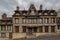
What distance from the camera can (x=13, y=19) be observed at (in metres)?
70.8

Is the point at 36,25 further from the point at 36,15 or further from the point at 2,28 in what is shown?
the point at 2,28

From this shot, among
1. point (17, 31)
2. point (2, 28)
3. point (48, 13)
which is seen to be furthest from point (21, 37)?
point (48, 13)

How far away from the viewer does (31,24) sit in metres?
71.1

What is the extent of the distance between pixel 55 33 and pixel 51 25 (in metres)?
2.96

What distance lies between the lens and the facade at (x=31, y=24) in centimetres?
7062

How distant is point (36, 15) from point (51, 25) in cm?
599

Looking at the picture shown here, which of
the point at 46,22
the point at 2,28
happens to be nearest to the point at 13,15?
the point at 2,28

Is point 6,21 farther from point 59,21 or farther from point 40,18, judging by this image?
point 59,21

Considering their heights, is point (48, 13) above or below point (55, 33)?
above

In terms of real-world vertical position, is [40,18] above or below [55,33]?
above

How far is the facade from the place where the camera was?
70.6 meters

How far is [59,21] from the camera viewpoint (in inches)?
2793

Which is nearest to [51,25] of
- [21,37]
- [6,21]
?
[21,37]

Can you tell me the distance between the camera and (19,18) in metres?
70.6
